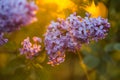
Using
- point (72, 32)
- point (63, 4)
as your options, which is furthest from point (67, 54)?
point (72, 32)

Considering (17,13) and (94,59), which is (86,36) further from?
(94,59)

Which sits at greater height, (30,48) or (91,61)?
(91,61)

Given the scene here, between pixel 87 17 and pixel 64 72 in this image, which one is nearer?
pixel 87 17

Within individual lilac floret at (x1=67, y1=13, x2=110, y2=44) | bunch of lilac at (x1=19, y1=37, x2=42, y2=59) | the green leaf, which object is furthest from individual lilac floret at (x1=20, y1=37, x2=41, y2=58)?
the green leaf

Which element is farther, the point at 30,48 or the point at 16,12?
the point at 30,48

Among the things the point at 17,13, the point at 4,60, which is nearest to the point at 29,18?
the point at 17,13

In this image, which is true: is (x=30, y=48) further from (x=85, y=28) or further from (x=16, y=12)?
(x=16, y=12)

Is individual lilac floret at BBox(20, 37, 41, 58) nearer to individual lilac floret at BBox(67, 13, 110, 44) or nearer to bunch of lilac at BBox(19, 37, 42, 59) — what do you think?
bunch of lilac at BBox(19, 37, 42, 59)
